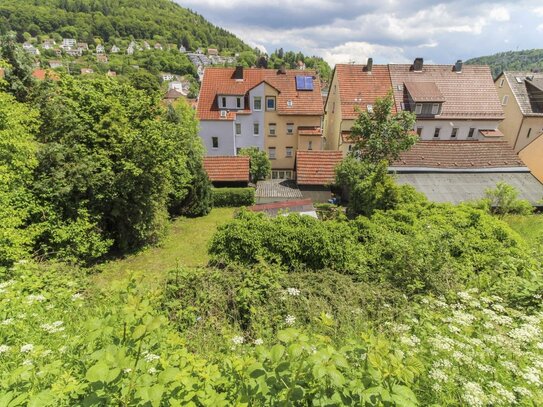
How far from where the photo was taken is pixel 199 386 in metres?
2.67

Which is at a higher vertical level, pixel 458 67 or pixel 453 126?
pixel 458 67

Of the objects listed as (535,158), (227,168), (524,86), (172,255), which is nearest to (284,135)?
(227,168)

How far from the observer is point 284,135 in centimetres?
A: 3044

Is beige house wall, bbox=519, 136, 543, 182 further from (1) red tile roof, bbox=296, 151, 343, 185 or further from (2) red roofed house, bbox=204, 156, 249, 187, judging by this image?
(2) red roofed house, bbox=204, 156, 249, 187

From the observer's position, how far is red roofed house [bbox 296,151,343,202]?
77.4 ft

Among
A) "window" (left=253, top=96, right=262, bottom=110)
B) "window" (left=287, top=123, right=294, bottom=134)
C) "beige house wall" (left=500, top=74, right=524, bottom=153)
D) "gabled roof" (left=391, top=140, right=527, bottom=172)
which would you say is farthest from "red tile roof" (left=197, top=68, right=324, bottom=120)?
"beige house wall" (left=500, top=74, right=524, bottom=153)

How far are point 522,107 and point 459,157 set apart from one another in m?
16.0

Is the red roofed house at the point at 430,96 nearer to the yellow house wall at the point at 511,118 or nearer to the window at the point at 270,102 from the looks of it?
the yellow house wall at the point at 511,118

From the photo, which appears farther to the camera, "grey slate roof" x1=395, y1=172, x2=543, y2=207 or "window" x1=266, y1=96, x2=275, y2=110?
"window" x1=266, y1=96, x2=275, y2=110

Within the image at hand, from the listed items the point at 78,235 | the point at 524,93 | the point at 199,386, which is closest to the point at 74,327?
the point at 199,386

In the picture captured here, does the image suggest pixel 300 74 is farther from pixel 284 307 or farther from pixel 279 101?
pixel 284 307

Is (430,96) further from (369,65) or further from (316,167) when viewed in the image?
(316,167)

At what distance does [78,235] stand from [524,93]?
138 ft

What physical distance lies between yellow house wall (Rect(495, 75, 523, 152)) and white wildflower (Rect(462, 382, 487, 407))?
122 ft
